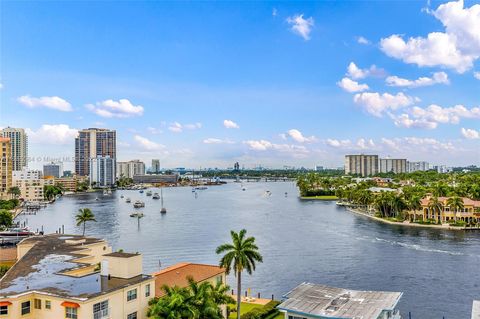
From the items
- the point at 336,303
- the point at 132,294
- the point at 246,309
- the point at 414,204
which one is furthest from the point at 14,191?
the point at 336,303

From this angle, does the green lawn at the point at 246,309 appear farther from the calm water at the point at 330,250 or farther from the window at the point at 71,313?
the window at the point at 71,313

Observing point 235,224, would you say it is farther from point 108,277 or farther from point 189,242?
point 108,277

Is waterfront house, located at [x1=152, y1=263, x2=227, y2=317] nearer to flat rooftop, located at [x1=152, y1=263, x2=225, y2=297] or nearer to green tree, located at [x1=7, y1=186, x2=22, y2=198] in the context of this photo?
flat rooftop, located at [x1=152, y1=263, x2=225, y2=297]

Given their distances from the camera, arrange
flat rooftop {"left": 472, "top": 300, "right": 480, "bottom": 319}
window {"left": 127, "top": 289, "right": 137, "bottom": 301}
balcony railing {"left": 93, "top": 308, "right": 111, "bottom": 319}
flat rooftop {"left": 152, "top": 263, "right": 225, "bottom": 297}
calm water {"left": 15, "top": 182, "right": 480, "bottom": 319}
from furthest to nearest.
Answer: calm water {"left": 15, "top": 182, "right": 480, "bottom": 319}
flat rooftop {"left": 152, "top": 263, "right": 225, "bottom": 297}
window {"left": 127, "top": 289, "right": 137, "bottom": 301}
flat rooftop {"left": 472, "top": 300, "right": 480, "bottom": 319}
balcony railing {"left": 93, "top": 308, "right": 111, "bottom": 319}

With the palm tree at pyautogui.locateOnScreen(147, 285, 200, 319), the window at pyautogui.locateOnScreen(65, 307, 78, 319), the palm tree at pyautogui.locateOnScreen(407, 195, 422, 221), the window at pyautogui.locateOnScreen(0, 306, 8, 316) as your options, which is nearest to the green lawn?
the palm tree at pyautogui.locateOnScreen(147, 285, 200, 319)

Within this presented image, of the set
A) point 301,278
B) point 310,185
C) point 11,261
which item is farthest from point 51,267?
point 310,185

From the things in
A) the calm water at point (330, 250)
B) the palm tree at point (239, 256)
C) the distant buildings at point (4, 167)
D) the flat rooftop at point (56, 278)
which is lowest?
the calm water at point (330, 250)

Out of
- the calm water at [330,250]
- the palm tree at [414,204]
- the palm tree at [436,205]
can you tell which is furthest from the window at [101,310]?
the palm tree at [414,204]

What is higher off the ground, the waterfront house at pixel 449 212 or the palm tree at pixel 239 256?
the palm tree at pixel 239 256
